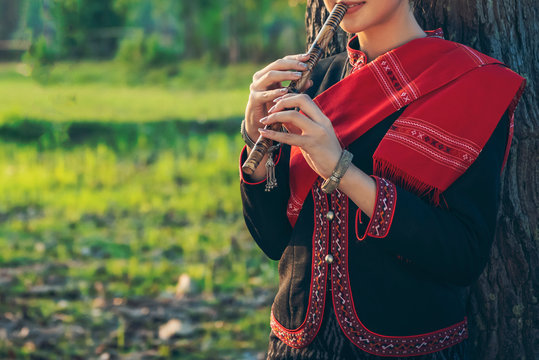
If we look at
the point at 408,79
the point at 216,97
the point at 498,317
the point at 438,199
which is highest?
the point at 408,79

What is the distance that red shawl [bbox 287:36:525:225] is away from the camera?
76.6 inches

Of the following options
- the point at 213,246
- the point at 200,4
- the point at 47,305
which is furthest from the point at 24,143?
the point at 200,4

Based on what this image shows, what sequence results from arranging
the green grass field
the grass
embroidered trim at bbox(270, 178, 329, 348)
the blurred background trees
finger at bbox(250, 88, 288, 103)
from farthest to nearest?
the blurred background trees, the grass, the green grass field, embroidered trim at bbox(270, 178, 329, 348), finger at bbox(250, 88, 288, 103)

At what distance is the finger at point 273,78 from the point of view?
6.58ft

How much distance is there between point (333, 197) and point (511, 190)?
92 cm

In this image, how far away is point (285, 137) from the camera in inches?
75.2

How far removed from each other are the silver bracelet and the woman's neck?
1.45ft

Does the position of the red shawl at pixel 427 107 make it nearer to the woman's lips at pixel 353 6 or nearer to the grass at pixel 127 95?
the woman's lips at pixel 353 6

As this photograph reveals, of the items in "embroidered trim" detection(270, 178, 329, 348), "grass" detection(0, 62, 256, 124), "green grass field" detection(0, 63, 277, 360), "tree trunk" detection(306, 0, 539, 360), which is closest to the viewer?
"embroidered trim" detection(270, 178, 329, 348)

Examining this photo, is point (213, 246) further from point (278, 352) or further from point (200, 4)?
point (200, 4)

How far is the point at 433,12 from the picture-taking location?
2633mm

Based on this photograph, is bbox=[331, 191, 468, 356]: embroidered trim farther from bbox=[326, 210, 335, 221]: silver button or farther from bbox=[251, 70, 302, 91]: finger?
bbox=[251, 70, 302, 91]: finger

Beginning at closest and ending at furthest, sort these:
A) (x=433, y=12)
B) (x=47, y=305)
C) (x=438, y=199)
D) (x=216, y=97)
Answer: (x=438, y=199), (x=433, y=12), (x=47, y=305), (x=216, y=97)

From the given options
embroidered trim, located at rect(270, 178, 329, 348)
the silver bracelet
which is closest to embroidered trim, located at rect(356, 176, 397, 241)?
the silver bracelet
